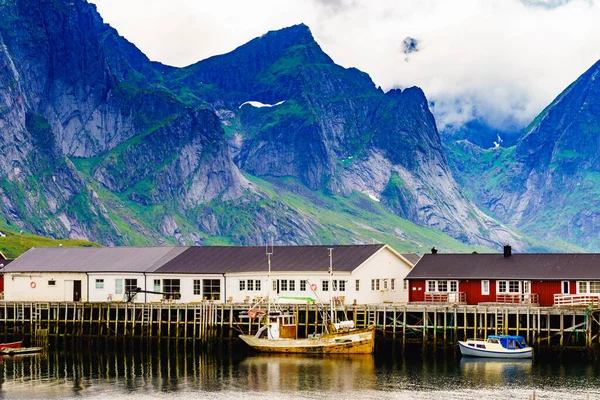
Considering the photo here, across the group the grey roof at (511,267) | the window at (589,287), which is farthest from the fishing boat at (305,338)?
the window at (589,287)

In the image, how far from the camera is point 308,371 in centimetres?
8469

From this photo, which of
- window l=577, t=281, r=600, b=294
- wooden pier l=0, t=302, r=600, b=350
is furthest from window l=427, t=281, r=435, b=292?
window l=577, t=281, r=600, b=294

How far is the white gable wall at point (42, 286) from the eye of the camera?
383ft

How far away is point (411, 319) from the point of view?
99.1 meters

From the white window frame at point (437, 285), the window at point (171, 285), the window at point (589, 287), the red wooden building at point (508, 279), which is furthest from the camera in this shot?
the window at point (171, 285)

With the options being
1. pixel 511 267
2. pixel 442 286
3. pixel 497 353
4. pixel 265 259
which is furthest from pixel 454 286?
pixel 265 259

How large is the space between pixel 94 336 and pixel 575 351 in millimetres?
49186

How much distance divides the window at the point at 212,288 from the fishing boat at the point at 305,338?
31.0 feet

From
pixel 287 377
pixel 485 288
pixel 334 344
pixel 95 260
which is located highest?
pixel 95 260

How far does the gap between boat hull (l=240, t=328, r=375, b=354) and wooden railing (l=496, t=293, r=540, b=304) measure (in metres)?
14.6

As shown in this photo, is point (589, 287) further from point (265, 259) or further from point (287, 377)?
point (265, 259)

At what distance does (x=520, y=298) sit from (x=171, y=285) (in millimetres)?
36887

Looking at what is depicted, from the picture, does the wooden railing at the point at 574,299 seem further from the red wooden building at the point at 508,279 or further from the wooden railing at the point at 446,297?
the wooden railing at the point at 446,297

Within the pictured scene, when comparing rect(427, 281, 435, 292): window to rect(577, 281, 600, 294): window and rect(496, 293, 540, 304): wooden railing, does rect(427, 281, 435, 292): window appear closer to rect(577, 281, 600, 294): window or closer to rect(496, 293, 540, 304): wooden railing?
rect(496, 293, 540, 304): wooden railing
